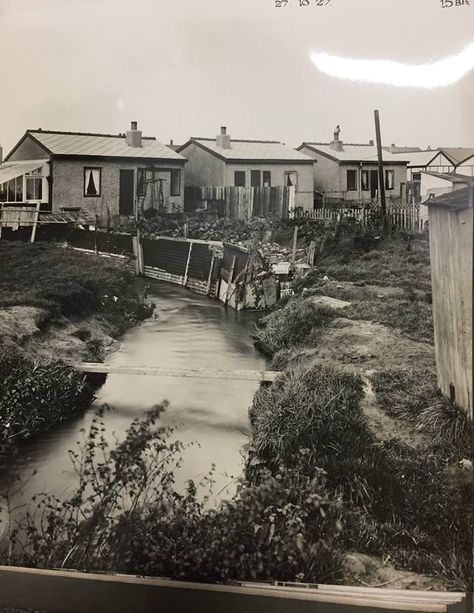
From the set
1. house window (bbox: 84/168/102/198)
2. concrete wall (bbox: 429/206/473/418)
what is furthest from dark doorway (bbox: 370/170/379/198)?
house window (bbox: 84/168/102/198)

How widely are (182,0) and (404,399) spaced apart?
1616mm

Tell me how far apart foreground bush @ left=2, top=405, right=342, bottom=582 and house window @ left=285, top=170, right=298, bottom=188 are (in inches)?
41.0

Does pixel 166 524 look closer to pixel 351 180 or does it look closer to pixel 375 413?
pixel 375 413

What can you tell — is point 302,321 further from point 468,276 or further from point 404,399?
point 468,276

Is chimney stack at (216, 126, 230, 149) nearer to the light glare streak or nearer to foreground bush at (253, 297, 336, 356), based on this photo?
the light glare streak

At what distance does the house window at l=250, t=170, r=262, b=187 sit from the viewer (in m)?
2.08

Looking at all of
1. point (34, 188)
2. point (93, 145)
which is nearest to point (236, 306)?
point (93, 145)

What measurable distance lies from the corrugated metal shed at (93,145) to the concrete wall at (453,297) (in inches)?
42.6

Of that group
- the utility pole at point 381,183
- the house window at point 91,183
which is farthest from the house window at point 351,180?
the house window at point 91,183

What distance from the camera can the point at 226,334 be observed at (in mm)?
1992

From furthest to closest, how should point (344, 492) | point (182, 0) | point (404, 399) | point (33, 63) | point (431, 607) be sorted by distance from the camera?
point (33, 63) < point (182, 0) < point (404, 399) < point (344, 492) < point (431, 607)

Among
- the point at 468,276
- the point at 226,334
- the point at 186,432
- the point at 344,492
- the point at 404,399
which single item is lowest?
the point at 344,492

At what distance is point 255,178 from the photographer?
7.00 feet

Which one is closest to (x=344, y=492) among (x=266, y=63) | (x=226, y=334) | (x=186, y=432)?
(x=186, y=432)
